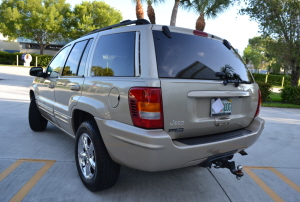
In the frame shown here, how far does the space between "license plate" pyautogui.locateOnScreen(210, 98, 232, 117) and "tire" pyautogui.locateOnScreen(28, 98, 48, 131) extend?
3.65m

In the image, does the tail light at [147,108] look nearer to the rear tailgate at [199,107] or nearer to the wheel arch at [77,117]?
the rear tailgate at [199,107]

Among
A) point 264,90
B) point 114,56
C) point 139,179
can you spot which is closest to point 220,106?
point 114,56

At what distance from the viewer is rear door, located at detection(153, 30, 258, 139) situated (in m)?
2.23

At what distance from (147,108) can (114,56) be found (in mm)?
827

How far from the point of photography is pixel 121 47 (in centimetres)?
257

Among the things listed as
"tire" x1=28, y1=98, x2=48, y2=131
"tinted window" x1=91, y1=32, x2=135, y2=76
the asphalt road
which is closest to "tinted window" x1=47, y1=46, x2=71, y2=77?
"tire" x1=28, y1=98, x2=48, y2=131

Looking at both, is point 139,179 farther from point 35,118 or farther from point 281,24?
point 281,24

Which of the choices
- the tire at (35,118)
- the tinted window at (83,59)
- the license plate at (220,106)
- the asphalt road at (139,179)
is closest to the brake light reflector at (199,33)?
the license plate at (220,106)

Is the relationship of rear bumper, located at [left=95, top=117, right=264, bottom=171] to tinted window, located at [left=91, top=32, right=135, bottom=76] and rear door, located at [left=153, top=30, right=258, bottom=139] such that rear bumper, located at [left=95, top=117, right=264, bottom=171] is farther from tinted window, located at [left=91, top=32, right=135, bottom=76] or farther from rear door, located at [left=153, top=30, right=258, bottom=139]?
tinted window, located at [left=91, top=32, right=135, bottom=76]

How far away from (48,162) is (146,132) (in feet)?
6.84

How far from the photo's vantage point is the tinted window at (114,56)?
243 centimetres

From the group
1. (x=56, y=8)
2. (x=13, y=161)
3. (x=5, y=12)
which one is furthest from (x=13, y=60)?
(x=13, y=161)

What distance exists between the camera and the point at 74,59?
136 inches

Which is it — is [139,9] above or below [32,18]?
below
